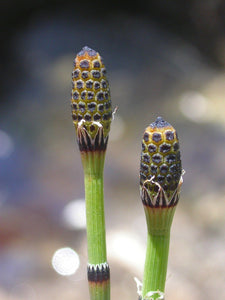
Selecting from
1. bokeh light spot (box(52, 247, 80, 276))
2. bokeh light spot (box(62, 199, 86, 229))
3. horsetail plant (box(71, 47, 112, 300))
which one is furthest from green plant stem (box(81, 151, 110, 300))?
bokeh light spot (box(62, 199, 86, 229))

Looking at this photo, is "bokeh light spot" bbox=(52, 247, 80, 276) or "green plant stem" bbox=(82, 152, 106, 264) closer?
"green plant stem" bbox=(82, 152, 106, 264)

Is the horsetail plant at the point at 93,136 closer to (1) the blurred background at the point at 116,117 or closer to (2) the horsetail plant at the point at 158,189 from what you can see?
(2) the horsetail plant at the point at 158,189

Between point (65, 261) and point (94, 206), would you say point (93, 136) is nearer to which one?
point (94, 206)

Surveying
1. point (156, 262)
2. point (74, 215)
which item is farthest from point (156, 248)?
point (74, 215)

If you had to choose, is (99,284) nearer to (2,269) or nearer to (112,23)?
(2,269)

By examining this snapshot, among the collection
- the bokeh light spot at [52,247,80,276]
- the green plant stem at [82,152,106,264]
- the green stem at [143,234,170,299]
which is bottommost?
the bokeh light spot at [52,247,80,276]

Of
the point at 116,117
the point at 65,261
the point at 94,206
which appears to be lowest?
the point at 65,261

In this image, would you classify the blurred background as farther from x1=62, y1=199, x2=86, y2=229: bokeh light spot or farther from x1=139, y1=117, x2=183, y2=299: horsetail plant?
x1=139, y1=117, x2=183, y2=299: horsetail plant
